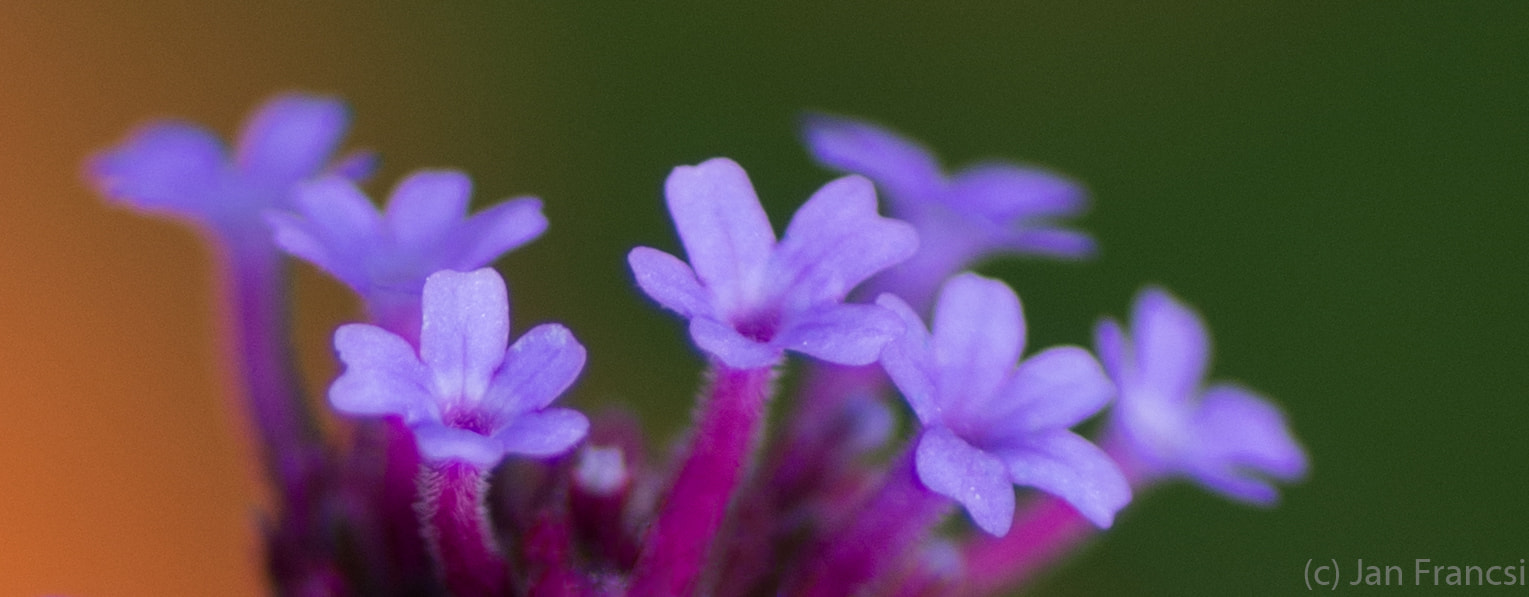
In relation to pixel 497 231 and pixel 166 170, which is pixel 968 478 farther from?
pixel 166 170

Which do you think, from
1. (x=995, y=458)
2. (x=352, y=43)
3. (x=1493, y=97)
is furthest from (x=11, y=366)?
(x=1493, y=97)

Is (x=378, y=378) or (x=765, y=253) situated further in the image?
(x=765, y=253)

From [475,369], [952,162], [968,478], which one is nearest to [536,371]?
[475,369]

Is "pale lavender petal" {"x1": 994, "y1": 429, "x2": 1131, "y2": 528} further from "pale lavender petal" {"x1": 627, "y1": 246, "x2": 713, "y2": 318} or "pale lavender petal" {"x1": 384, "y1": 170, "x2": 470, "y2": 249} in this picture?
"pale lavender petal" {"x1": 384, "y1": 170, "x2": 470, "y2": 249}

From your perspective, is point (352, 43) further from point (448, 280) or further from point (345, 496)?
point (448, 280)

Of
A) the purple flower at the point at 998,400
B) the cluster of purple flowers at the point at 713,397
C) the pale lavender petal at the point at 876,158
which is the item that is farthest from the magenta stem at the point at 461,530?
the pale lavender petal at the point at 876,158

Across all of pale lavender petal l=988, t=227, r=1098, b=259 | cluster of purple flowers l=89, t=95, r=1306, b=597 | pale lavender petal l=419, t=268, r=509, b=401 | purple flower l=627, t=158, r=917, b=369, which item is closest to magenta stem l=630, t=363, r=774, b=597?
cluster of purple flowers l=89, t=95, r=1306, b=597

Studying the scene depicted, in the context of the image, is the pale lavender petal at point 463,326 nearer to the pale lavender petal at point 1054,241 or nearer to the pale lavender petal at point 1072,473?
the pale lavender petal at point 1072,473
